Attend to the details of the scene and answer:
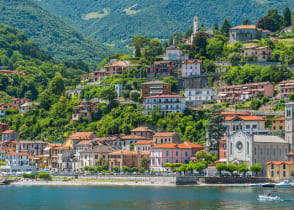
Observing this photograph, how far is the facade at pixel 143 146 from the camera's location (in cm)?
12419

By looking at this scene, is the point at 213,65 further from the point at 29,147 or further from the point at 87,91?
the point at 29,147

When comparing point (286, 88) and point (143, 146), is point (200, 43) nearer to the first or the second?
point (286, 88)

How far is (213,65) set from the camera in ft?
493

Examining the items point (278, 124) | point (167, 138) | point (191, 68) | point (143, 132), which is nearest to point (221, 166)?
point (278, 124)

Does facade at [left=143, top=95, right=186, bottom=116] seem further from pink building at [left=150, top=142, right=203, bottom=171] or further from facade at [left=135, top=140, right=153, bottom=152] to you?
pink building at [left=150, top=142, right=203, bottom=171]

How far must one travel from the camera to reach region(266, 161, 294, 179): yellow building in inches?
4220

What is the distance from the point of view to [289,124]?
11425cm

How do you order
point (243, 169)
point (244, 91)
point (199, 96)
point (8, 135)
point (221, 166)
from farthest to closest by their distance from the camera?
point (8, 135) < point (199, 96) < point (244, 91) < point (221, 166) < point (243, 169)

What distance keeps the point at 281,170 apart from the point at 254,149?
5582 mm

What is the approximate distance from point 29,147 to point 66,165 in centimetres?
1177

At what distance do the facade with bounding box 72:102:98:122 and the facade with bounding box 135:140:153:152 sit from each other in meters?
21.5

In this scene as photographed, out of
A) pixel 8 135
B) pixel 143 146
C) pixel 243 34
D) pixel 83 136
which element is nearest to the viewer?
pixel 143 146

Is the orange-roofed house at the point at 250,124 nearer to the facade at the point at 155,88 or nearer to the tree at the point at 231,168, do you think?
the tree at the point at 231,168

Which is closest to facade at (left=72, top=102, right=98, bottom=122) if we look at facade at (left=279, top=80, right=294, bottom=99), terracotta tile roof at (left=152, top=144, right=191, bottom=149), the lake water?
terracotta tile roof at (left=152, top=144, right=191, bottom=149)
